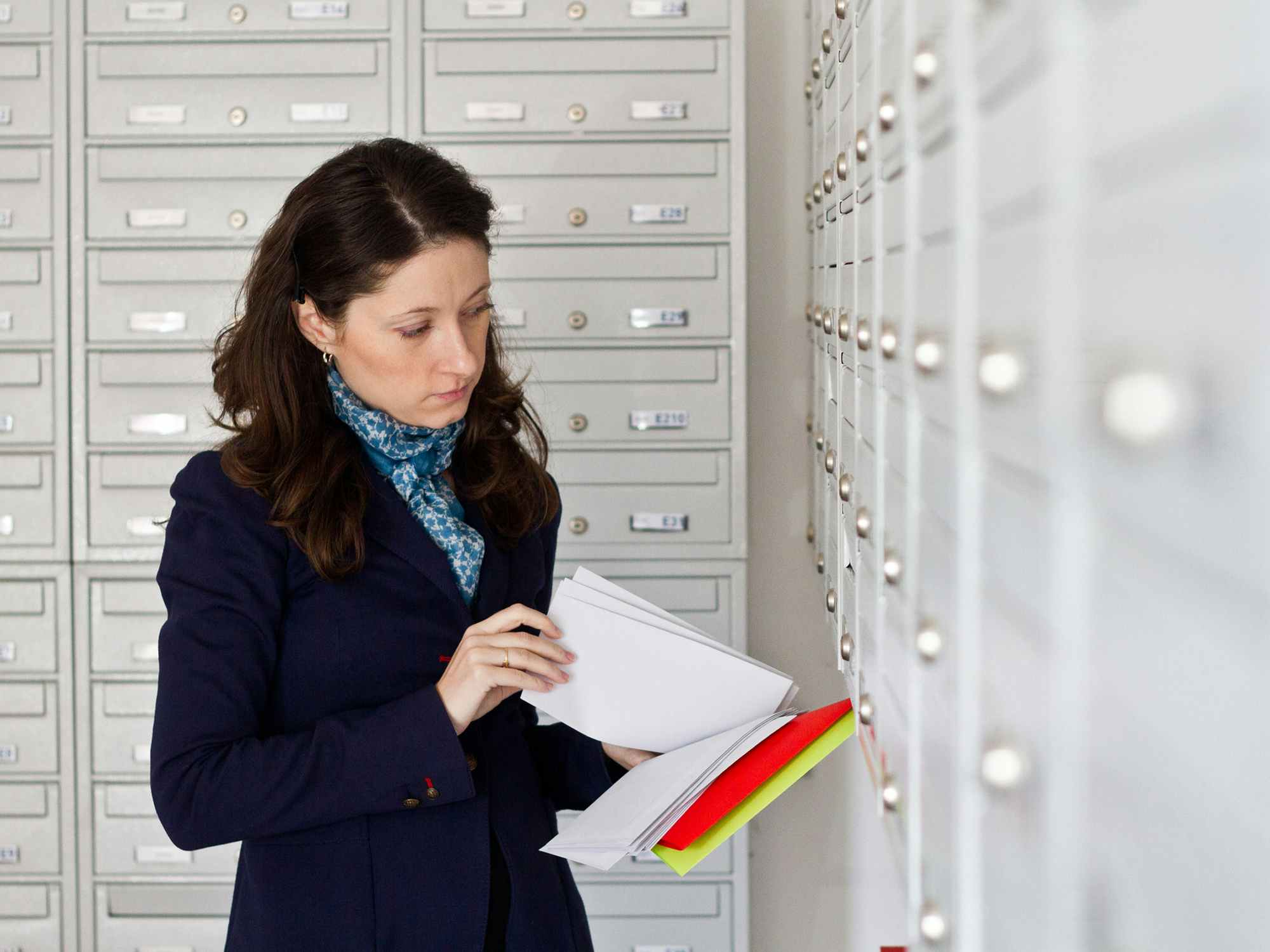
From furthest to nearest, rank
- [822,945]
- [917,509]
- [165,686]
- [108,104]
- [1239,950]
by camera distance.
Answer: [822,945], [108,104], [165,686], [917,509], [1239,950]

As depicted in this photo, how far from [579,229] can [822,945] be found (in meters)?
1.47

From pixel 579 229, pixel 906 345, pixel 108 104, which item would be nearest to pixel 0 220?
pixel 108 104

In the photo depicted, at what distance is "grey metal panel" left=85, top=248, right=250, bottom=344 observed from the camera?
6.70ft

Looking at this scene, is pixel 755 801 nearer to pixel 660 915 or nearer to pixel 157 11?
pixel 660 915

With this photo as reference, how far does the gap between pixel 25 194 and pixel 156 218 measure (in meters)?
0.24

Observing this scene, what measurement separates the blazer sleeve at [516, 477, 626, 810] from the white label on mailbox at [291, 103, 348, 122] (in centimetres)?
111

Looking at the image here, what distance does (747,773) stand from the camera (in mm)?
939

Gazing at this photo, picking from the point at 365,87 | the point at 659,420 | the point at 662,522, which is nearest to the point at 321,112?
the point at 365,87

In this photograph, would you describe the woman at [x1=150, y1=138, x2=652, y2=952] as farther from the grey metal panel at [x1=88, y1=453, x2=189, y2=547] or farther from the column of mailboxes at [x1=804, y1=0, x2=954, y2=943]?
the grey metal panel at [x1=88, y1=453, x2=189, y2=547]

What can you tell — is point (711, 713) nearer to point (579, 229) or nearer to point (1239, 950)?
point (1239, 950)

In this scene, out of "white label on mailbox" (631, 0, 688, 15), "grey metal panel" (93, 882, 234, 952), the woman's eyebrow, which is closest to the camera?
the woman's eyebrow

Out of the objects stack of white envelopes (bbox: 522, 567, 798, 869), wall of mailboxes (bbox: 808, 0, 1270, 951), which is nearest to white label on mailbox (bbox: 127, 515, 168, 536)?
stack of white envelopes (bbox: 522, 567, 798, 869)

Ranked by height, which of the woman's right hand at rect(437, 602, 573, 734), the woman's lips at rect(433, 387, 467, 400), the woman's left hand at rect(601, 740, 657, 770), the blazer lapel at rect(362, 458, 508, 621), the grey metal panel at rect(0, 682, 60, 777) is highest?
the woman's lips at rect(433, 387, 467, 400)

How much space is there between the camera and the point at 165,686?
100 centimetres
